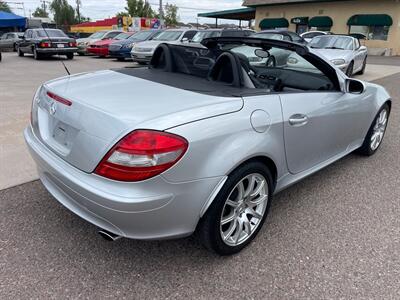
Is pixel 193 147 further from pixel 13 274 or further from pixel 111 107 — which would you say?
pixel 13 274

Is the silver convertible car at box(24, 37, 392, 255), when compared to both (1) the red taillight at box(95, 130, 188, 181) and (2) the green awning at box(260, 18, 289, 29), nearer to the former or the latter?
(1) the red taillight at box(95, 130, 188, 181)

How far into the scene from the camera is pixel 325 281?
7.37 ft

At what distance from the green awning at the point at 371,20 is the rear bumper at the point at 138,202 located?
103 ft

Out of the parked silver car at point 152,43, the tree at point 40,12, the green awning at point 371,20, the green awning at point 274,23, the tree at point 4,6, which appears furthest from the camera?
the tree at point 40,12

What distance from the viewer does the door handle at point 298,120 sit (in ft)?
8.57

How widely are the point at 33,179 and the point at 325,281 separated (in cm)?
286

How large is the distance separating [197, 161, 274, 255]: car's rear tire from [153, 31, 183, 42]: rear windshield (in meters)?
13.0

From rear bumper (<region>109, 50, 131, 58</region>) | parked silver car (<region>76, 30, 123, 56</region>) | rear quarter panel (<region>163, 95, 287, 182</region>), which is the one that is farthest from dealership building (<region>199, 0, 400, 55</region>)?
rear quarter panel (<region>163, 95, 287, 182</region>)

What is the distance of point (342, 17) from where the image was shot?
3084cm

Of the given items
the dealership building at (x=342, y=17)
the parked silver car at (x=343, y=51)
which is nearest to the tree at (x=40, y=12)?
the dealership building at (x=342, y=17)

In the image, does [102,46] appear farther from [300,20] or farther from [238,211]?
[300,20]

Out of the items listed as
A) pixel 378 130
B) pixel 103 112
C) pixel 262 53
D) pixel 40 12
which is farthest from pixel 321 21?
pixel 40 12

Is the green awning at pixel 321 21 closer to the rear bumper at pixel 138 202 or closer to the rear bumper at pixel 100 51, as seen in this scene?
the rear bumper at pixel 100 51

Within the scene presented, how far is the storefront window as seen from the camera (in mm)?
28391
